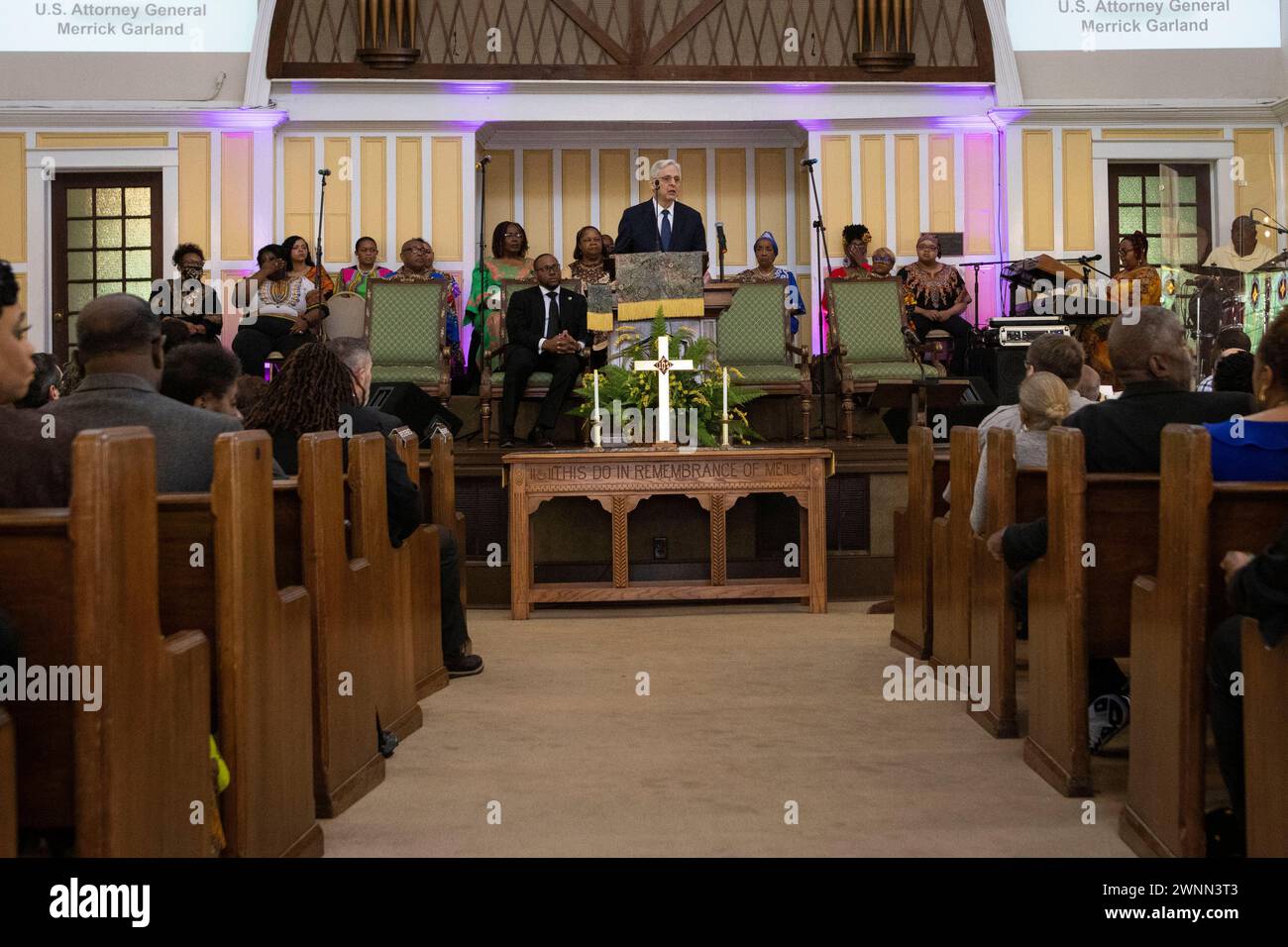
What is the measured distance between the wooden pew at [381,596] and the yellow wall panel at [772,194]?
8747 millimetres

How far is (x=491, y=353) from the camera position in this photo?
8.33 metres

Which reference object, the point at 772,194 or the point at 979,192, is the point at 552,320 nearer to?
the point at 979,192

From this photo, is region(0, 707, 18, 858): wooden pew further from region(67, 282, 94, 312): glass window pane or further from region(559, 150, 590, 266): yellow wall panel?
region(559, 150, 590, 266): yellow wall panel

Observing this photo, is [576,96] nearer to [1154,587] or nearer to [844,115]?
[844,115]

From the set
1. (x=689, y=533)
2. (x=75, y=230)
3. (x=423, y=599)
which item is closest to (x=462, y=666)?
(x=423, y=599)

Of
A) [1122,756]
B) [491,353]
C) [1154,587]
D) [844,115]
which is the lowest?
[1122,756]

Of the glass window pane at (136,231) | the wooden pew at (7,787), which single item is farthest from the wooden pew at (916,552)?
the glass window pane at (136,231)

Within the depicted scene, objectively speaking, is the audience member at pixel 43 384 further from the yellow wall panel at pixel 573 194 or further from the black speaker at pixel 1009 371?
the yellow wall panel at pixel 573 194

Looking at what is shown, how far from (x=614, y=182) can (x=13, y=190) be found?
16.3ft

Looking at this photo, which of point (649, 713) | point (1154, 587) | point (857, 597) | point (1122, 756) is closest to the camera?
point (1154, 587)

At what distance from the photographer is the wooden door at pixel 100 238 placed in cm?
1088
